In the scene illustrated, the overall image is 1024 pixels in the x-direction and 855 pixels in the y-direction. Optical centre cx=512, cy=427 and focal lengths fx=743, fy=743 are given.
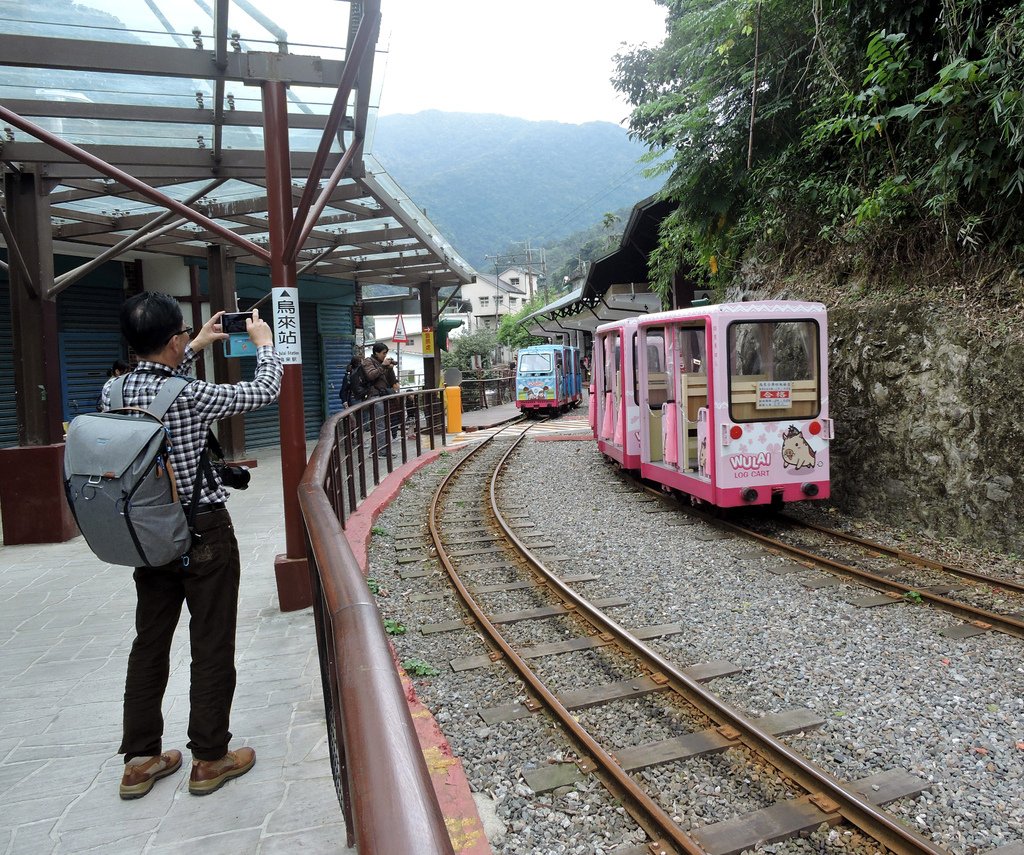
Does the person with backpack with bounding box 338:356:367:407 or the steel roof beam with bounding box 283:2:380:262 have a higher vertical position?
the steel roof beam with bounding box 283:2:380:262

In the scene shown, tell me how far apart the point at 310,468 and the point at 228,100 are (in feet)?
13.8

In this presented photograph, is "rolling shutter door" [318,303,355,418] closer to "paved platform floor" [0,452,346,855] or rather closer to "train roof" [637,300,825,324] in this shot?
"train roof" [637,300,825,324]

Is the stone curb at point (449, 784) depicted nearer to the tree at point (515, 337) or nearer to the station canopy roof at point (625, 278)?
the station canopy roof at point (625, 278)

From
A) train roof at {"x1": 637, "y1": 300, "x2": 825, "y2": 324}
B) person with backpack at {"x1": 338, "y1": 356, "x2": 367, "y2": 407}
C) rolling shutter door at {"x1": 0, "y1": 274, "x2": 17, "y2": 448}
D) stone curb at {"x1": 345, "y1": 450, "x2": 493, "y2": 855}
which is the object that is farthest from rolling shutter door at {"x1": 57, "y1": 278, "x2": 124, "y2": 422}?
stone curb at {"x1": 345, "y1": 450, "x2": 493, "y2": 855}

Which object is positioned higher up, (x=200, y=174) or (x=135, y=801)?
(x=200, y=174)

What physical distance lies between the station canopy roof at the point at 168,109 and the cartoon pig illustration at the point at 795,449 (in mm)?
4931

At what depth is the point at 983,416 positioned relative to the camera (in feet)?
22.2

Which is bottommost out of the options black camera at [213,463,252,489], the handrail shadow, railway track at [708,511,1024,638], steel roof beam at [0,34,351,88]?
railway track at [708,511,1024,638]

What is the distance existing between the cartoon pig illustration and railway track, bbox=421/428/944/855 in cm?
270

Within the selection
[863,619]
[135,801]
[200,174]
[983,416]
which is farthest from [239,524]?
[983,416]

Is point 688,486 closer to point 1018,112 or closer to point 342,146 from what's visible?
point 1018,112

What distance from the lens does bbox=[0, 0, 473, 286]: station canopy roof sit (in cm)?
524

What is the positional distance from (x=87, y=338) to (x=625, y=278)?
14.5 meters

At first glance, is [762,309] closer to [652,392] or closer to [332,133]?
[652,392]
